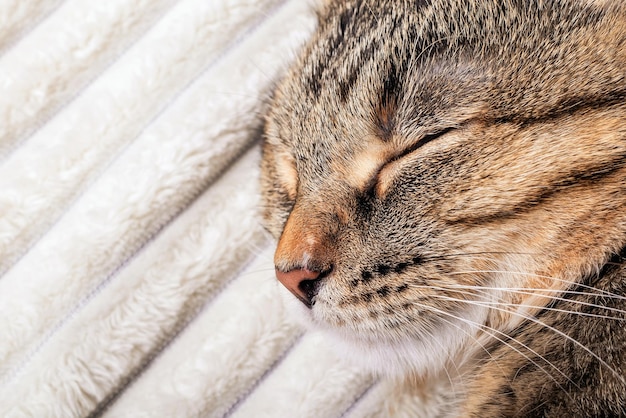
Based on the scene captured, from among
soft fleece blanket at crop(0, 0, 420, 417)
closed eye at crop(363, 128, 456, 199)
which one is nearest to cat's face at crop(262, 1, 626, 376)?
closed eye at crop(363, 128, 456, 199)

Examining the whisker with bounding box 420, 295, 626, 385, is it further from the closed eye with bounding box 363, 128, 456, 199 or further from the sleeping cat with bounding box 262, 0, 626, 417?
the closed eye with bounding box 363, 128, 456, 199

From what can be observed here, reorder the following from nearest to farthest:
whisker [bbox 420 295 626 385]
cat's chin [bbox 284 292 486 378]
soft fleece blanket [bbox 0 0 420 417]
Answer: whisker [bbox 420 295 626 385] < cat's chin [bbox 284 292 486 378] < soft fleece blanket [bbox 0 0 420 417]

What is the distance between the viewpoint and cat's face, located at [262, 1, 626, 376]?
677 millimetres

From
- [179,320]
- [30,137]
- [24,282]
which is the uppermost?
[30,137]

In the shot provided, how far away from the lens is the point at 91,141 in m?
1.10

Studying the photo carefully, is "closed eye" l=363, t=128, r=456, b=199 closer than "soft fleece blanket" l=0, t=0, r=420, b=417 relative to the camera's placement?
Yes

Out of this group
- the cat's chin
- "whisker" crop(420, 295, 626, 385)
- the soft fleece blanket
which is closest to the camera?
"whisker" crop(420, 295, 626, 385)

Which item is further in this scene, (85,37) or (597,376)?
(85,37)

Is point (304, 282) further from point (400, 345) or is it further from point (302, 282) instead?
point (400, 345)

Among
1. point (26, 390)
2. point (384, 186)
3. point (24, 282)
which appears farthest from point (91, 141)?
point (384, 186)

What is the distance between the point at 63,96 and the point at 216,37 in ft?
1.01

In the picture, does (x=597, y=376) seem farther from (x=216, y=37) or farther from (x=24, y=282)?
(x=24, y=282)

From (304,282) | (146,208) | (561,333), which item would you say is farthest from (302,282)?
(146,208)

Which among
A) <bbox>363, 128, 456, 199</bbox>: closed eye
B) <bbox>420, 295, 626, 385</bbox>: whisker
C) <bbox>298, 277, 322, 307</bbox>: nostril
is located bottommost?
<bbox>420, 295, 626, 385</bbox>: whisker
